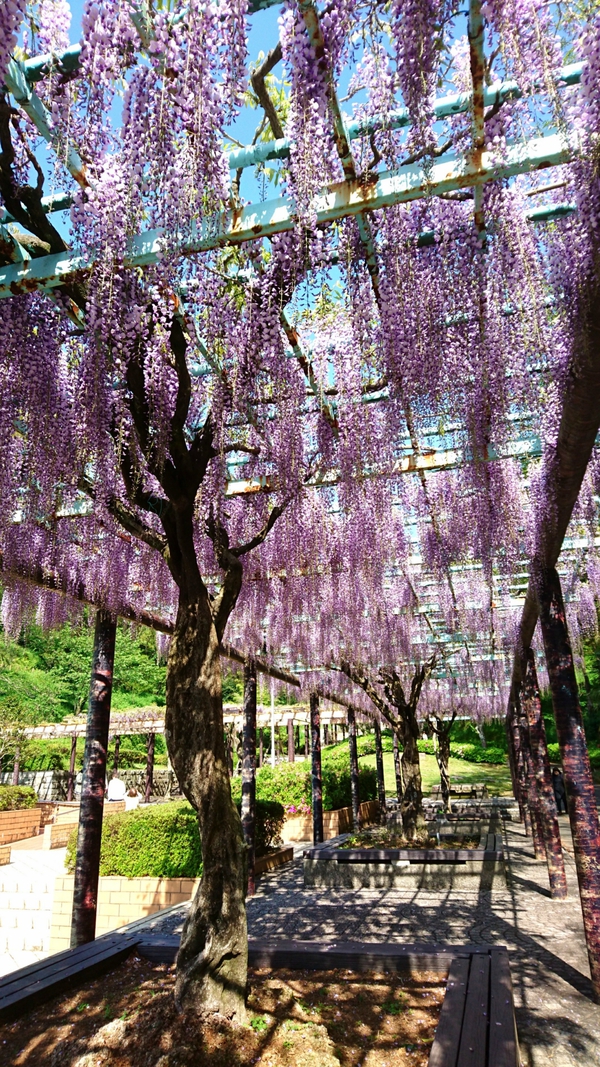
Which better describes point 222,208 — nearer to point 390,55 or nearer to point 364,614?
point 390,55

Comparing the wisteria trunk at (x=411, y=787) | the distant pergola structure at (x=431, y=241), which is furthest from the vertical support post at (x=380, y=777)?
the distant pergola structure at (x=431, y=241)

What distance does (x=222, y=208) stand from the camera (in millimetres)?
2619

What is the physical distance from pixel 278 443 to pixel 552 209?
2.12 m

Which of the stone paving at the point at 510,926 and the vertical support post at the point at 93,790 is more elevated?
the vertical support post at the point at 93,790

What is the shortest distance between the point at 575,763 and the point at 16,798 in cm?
1429

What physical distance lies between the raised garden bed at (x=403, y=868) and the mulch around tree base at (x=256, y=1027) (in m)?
5.01

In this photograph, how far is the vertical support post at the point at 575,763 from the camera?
4.25 meters

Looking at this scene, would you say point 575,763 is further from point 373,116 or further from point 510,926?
point 373,116

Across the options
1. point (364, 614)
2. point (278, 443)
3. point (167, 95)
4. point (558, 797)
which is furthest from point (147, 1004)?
point (558, 797)

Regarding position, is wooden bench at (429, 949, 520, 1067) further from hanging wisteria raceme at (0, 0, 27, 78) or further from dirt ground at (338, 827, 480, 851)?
dirt ground at (338, 827, 480, 851)

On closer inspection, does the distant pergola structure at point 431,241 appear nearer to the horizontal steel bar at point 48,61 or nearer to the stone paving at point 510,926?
the horizontal steel bar at point 48,61

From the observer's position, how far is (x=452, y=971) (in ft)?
10.8

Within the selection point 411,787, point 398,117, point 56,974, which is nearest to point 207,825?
point 56,974


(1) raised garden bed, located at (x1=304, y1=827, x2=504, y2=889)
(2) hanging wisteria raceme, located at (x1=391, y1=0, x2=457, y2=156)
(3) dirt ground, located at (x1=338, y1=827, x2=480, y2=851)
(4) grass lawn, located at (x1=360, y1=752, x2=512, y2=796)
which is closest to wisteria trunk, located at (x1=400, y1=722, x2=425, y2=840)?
(3) dirt ground, located at (x1=338, y1=827, x2=480, y2=851)
